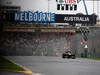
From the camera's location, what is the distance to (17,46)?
55.5 m

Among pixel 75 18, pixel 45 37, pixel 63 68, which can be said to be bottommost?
pixel 45 37

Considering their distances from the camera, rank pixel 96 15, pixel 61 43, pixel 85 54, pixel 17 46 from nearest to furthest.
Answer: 1. pixel 85 54
2. pixel 17 46
3. pixel 61 43
4. pixel 96 15

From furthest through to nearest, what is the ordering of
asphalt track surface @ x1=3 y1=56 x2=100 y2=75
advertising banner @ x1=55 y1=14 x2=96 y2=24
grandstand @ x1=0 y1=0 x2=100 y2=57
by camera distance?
advertising banner @ x1=55 y1=14 x2=96 y2=24 → grandstand @ x1=0 y1=0 x2=100 y2=57 → asphalt track surface @ x1=3 y1=56 x2=100 y2=75

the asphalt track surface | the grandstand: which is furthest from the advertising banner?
the asphalt track surface

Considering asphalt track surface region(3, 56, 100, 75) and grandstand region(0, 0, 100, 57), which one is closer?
asphalt track surface region(3, 56, 100, 75)

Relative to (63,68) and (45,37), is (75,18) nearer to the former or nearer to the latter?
(45,37)

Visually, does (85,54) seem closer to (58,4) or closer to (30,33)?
(30,33)

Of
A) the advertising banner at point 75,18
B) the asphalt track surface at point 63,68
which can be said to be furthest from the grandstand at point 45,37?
the asphalt track surface at point 63,68

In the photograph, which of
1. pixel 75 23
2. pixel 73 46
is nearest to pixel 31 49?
pixel 73 46

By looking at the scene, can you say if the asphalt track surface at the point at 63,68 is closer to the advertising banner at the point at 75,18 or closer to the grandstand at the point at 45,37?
the grandstand at the point at 45,37

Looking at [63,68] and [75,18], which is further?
[75,18]

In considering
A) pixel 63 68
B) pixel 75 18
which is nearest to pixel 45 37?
pixel 75 18

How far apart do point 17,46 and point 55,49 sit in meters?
6.76

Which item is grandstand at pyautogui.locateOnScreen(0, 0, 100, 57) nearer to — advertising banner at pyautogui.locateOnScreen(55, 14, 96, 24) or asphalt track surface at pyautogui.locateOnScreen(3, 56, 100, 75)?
advertising banner at pyautogui.locateOnScreen(55, 14, 96, 24)
